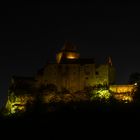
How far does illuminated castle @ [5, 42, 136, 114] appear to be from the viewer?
98.2 meters

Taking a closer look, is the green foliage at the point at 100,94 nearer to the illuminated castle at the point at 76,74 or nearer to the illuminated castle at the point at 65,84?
the illuminated castle at the point at 65,84

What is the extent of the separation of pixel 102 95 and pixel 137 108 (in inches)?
653

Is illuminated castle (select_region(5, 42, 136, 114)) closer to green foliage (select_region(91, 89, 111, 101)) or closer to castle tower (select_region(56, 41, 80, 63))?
green foliage (select_region(91, 89, 111, 101))

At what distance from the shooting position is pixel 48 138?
6506 cm

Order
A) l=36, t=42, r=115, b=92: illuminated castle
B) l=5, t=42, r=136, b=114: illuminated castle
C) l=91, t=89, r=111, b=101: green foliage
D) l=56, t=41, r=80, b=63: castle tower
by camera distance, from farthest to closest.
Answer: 1. l=56, t=41, r=80, b=63: castle tower
2. l=36, t=42, r=115, b=92: illuminated castle
3. l=5, t=42, r=136, b=114: illuminated castle
4. l=91, t=89, r=111, b=101: green foliage

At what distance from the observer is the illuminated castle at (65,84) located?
322 ft

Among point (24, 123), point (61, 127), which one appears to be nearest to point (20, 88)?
point (24, 123)

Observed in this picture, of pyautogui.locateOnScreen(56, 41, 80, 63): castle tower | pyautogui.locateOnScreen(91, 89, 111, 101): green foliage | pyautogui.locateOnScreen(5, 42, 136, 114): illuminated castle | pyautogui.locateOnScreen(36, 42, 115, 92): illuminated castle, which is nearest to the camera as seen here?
pyautogui.locateOnScreen(91, 89, 111, 101): green foliage

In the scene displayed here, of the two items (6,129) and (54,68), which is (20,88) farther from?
(6,129)

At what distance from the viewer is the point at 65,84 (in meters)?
101

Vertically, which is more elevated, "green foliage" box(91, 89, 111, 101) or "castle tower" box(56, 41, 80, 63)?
"castle tower" box(56, 41, 80, 63)

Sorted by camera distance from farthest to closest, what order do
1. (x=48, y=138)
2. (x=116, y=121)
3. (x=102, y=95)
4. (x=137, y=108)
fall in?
1. (x=102, y=95)
2. (x=137, y=108)
3. (x=116, y=121)
4. (x=48, y=138)

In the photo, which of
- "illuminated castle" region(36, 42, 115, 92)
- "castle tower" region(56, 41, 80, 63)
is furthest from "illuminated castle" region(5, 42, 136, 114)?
"castle tower" region(56, 41, 80, 63)

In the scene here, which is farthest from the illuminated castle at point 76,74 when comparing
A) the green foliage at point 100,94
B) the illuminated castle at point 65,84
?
the green foliage at point 100,94
